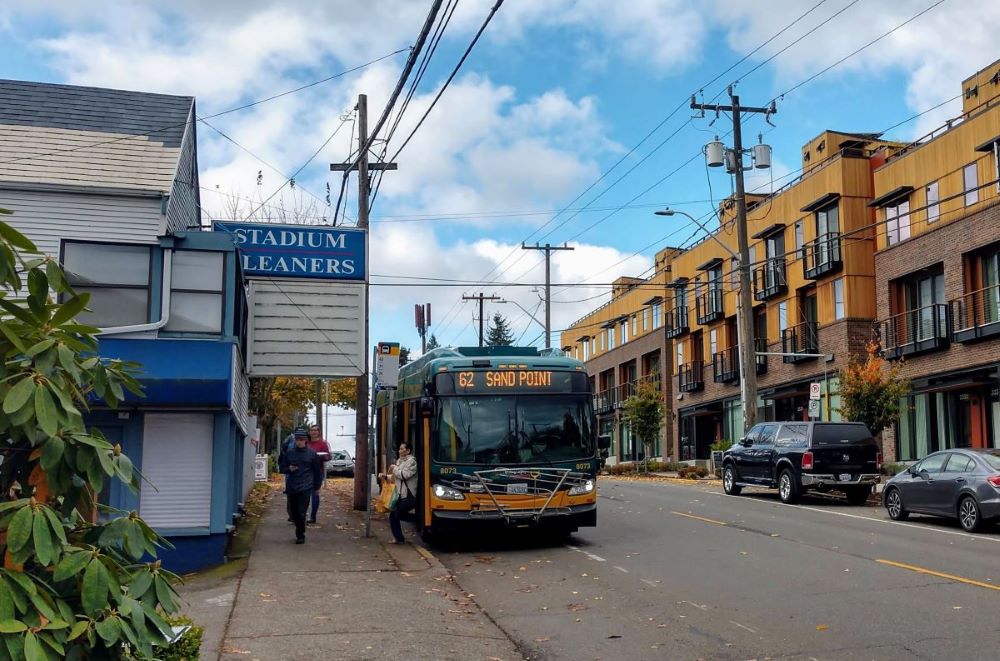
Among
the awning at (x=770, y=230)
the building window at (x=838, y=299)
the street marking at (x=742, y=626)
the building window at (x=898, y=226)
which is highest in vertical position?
the awning at (x=770, y=230)

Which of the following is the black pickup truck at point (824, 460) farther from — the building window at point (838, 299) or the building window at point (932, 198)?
the building window at point (838, 299)

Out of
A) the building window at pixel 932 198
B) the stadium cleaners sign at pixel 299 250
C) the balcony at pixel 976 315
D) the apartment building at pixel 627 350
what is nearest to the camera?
the stadium cleaners sign at pixel 299 250

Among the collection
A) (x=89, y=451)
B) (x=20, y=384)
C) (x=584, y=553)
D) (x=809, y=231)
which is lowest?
(x=584, y=553)

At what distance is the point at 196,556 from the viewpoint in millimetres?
12594

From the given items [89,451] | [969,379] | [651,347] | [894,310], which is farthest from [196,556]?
[651,347]

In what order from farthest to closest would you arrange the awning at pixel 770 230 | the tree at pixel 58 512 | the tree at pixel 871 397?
the awning at pixel 770 230 → the tree at pixel 871 397 → the tree at pixel 58 512

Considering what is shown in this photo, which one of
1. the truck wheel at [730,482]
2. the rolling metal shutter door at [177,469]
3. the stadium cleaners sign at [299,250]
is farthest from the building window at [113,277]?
the truck wheel at [730,482]

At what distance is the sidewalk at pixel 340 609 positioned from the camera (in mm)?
8219

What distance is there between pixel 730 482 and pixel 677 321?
28146 millimetres

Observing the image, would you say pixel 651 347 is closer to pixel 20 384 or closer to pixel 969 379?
pixel 969 379

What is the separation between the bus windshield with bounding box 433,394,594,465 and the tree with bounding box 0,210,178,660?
10.3m

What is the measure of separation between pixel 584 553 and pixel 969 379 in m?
20.2

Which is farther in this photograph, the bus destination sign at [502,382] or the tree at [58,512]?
the bus destination sign at [502,382]

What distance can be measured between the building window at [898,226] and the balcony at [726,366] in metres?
12.1
